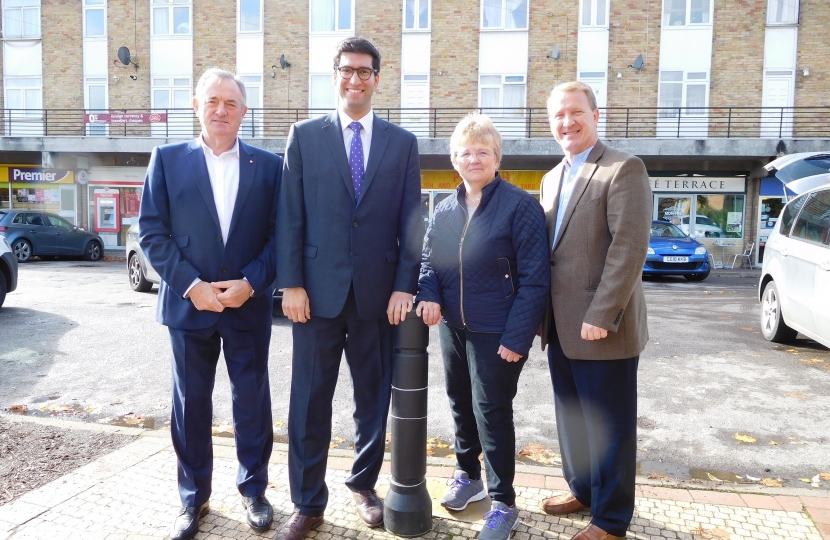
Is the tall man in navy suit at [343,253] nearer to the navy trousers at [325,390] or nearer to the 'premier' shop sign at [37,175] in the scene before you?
the navy trousers at [325,390]

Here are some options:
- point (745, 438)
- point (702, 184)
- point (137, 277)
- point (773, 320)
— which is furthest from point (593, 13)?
point (745, 438)

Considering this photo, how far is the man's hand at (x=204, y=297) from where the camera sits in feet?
10.1

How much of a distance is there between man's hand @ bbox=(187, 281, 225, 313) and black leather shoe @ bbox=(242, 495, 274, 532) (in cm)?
96

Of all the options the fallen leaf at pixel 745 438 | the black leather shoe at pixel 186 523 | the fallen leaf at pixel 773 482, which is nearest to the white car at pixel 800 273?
the fallen leaf at pixel 745 438

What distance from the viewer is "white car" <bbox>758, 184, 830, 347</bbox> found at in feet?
20.8

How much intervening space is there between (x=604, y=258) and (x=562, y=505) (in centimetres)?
127

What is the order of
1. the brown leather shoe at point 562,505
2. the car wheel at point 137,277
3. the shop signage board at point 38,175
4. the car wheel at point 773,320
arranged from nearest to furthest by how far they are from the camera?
the brown leather shoe at point 562,505 < the car wheel at point 773,320 < the car wheel at point 137,277 < the shop signage board at point 38,175

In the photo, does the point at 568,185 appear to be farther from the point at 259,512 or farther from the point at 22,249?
the point at 22,249

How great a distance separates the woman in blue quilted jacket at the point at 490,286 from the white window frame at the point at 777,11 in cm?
2119

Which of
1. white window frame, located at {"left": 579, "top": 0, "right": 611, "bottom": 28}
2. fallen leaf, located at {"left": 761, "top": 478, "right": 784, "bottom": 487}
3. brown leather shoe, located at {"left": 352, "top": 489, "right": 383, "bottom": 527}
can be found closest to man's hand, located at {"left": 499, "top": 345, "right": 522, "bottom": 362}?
brown leather shoe, located at {"left": 352, "top": 489, "right": 383, "bottom": 527}

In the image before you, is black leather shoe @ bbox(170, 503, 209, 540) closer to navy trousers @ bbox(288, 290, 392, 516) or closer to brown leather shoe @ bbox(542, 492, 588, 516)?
navy trousers @ bbox(288, 290, 392, 516)

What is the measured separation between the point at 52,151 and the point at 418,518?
24.3m

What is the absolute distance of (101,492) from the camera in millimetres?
3428

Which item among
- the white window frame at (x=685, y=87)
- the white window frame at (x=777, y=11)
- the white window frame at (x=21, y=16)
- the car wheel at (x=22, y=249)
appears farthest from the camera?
the white window frame at (x=21, y=16)
